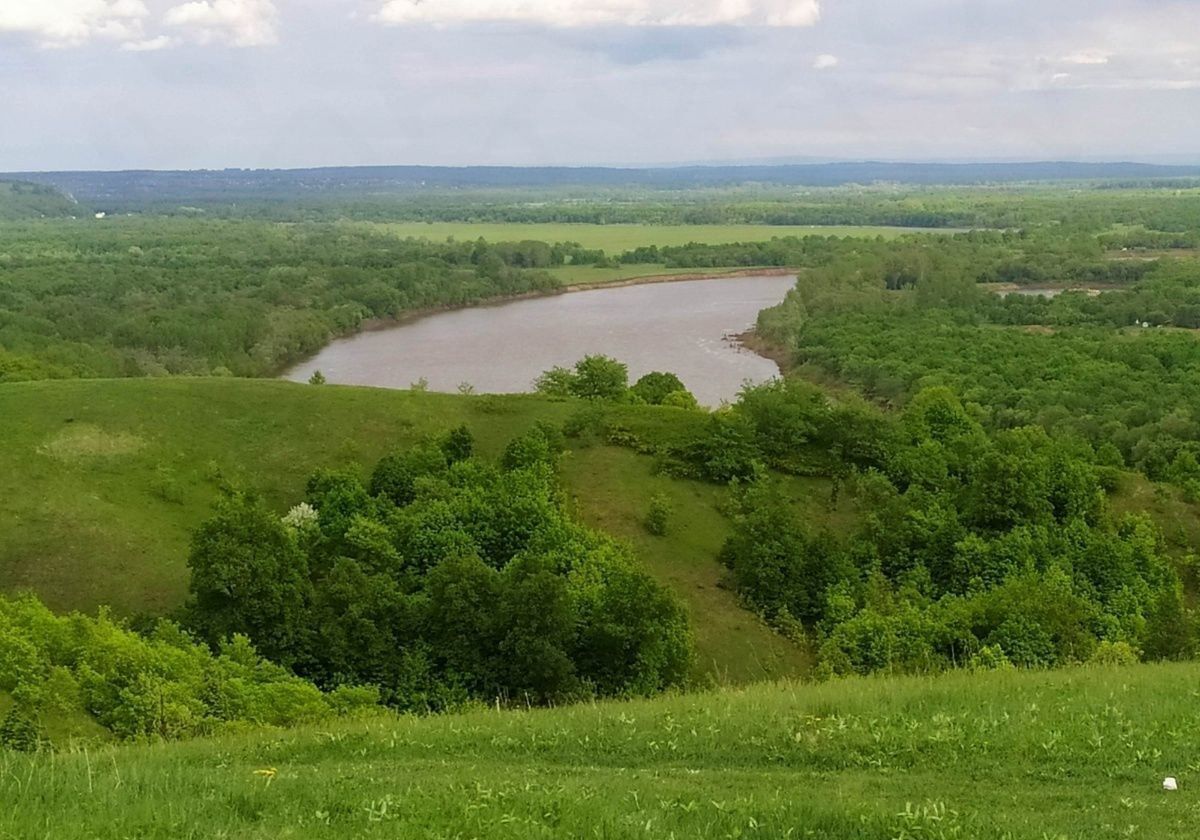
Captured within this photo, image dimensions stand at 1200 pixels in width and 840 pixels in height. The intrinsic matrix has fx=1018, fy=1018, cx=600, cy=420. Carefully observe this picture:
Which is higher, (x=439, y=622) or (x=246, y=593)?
(x=246, y=593)

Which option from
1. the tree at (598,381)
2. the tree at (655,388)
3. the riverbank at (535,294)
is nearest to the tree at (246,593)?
the tree at (598,381)

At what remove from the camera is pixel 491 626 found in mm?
20547

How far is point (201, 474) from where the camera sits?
3136 centimetres

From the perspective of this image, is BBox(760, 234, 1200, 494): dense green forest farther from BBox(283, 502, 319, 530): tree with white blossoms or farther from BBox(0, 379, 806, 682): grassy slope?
BBox(283, 502, 319, 530): tree with white blossoms

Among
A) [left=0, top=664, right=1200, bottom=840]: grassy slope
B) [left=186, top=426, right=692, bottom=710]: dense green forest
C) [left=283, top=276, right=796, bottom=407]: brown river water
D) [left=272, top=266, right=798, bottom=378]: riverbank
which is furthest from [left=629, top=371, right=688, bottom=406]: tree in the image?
[left=0, top=664, right=1200, bottom=840]: grassy slope

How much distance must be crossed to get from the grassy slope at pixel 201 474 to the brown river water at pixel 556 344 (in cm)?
1587

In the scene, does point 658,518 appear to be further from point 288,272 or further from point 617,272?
point 617,272

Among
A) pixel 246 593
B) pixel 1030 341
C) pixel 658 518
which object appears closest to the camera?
pixel 246 593

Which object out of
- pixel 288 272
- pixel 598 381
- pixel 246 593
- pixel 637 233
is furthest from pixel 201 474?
pixel 637 233

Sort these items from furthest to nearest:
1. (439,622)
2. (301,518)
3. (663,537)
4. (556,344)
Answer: (556,344), (663,537), (301,518), (439,622)

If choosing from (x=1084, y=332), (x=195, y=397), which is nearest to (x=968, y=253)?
(x=1084, y=332)

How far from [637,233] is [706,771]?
177 metres

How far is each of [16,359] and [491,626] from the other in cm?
3356

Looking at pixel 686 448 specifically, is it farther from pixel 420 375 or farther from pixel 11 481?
pixel 420 375
